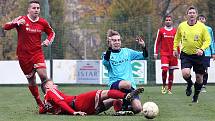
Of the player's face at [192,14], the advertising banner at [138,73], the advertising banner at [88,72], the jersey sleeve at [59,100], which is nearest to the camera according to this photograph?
the jersey sleeve at [59,100]

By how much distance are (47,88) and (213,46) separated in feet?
23.8

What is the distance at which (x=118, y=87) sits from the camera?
9586 mm

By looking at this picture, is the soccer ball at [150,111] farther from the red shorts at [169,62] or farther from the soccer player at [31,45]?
the red shorts at [169,62]

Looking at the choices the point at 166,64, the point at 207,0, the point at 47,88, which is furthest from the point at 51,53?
the point at 47,88

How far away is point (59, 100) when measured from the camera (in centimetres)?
945

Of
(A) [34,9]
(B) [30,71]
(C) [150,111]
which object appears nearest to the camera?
(C) [150,111]

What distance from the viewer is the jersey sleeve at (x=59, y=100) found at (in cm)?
941

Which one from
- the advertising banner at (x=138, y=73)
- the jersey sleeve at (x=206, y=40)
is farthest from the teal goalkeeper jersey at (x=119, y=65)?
the advertising banner at (x=138, y=73)

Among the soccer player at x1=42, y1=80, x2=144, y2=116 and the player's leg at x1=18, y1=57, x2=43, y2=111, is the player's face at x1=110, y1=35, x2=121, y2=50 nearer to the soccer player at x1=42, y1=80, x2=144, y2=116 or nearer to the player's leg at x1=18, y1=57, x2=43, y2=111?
the soccer player at x1=42, y1=80, x2=144, y2=116

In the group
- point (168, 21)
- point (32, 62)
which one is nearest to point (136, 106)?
point (32, 62)

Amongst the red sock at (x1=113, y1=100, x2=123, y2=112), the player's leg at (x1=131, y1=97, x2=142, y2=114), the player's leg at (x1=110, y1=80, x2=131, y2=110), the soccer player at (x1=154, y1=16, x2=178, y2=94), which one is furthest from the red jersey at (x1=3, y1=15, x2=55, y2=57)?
the soccer player at (x1=154, y1=16, x2=178, y2=94)

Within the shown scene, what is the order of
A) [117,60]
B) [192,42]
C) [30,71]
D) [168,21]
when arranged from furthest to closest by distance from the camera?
[168,21] → [192,42] → [30,71] → [117,60]

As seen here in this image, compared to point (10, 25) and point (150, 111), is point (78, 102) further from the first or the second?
point (10, 25)

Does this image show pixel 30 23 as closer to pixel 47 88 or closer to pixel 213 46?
pixel 47 88
